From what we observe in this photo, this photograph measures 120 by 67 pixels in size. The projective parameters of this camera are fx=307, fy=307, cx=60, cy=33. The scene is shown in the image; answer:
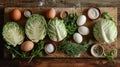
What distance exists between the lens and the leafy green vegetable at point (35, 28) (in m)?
1.65

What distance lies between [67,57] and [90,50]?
132 mm

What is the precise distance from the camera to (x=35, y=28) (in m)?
1.66

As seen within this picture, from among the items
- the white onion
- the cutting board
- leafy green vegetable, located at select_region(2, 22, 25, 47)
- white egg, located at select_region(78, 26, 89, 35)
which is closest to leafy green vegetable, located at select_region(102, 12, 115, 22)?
the cutting board

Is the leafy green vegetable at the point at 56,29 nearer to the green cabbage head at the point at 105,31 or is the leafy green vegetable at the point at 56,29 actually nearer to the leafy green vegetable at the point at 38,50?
the leafy green vegetable at the point at 38,50

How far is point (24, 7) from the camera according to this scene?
1726 millimetres

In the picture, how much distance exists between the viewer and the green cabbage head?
164cm

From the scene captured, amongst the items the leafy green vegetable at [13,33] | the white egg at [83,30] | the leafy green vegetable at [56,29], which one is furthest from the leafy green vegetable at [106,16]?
the leafy green vegetable at [13,33]

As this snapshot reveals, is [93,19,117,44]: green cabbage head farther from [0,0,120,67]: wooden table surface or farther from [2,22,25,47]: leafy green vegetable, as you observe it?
[2,22,25,47]: leafy green vegetable

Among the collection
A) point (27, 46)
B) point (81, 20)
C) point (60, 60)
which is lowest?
point (60, 60)

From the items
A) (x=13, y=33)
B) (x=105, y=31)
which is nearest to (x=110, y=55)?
(x=105, y=31)

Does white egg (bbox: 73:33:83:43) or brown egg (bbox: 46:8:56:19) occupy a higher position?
brown egg (bbox: 46:8:56:19)

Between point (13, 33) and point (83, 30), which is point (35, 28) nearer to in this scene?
point (13, 33)

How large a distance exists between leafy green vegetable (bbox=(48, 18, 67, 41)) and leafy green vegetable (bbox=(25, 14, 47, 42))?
3 cm

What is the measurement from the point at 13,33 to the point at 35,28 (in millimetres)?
123
